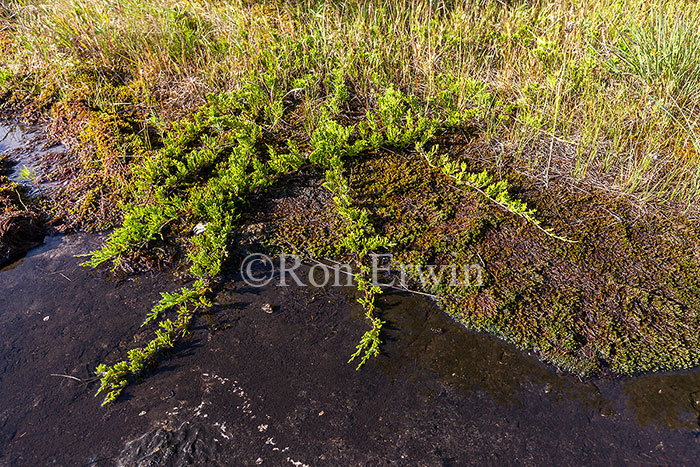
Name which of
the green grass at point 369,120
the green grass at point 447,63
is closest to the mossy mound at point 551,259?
the green grass at point 369,120

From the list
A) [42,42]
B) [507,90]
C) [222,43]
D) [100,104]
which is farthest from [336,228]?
[42,42]

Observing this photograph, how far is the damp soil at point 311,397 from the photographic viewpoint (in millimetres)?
2201

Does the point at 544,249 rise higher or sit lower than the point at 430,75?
lower

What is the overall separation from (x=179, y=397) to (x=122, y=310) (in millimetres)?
795

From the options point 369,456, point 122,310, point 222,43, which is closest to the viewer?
point 369,456

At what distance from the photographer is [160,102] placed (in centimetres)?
448

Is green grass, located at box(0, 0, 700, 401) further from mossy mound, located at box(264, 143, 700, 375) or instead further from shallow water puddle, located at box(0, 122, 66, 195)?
shallow water puddle, located at box(0, 122, 66, 195)

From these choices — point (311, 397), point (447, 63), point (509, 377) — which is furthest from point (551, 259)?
point (447, 63)

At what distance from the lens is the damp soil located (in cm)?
220

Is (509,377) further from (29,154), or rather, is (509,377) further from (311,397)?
(29,154)

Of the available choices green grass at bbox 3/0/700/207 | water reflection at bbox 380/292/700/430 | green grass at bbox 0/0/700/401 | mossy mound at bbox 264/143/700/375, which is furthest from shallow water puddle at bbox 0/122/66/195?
water reflection at bbox 380/292/700/430

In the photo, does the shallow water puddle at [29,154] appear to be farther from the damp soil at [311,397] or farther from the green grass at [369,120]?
the damp soil at [311,397]

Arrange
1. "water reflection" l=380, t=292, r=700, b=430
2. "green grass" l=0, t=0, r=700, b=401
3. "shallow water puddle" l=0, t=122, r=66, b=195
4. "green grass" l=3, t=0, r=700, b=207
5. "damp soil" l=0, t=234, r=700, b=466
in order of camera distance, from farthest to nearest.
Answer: "shallow water puddle" l=0, t=122, r=66, b=195 < "green grass" l=3, t=0, r=700, b=207 < "green grass" l=0, t=0, r=700, b=401 < "water reflection" l=380, t=292, r=700, b=430 < "damp soil" l=0, t=234, r=700, b=466

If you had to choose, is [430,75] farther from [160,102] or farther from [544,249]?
[160,102]
